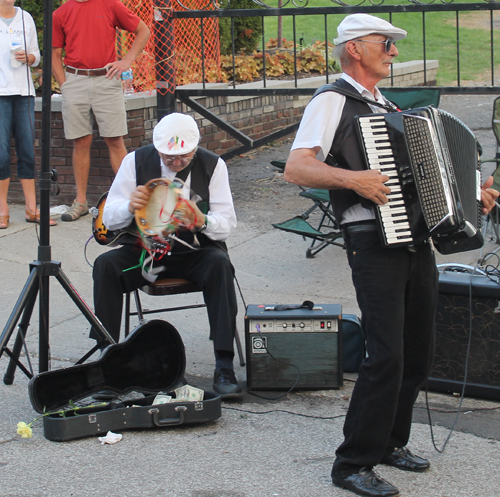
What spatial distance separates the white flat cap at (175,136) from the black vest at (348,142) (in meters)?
1.34

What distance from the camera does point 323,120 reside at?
9.34 feet

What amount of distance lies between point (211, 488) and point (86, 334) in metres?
1.98

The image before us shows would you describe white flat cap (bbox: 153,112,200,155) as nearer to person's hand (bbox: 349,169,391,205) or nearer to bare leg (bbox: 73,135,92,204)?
person's hand (bbox: 349,169,391,205)

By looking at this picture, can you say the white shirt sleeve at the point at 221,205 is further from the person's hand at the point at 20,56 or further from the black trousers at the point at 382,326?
the person's hand at the point at 20,56

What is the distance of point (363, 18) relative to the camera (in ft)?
9.55

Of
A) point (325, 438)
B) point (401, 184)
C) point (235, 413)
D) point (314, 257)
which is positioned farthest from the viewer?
point (314, 257)

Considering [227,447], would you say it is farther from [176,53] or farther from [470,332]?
[176,53]

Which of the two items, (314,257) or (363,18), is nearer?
(363,18)

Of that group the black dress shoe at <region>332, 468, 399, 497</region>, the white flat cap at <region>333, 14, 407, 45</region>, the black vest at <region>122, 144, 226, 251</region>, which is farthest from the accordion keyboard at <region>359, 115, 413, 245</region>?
the black vest at <region>122, 144, 226, 251</region>

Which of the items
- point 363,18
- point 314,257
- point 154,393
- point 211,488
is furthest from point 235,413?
point 314,257

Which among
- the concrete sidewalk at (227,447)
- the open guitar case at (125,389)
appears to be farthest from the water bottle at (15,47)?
the open guitar case at (125,389)

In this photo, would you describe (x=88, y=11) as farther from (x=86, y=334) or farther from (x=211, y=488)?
(x=211, y=488)

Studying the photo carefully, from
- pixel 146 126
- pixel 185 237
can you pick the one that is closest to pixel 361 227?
pixel 185 237

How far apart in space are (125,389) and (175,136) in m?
1.37
